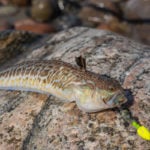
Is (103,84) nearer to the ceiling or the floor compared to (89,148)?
nearer to the ceiling

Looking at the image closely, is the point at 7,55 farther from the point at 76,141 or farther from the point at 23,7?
the point at 23,7

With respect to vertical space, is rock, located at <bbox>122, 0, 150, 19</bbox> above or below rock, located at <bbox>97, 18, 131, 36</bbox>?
above

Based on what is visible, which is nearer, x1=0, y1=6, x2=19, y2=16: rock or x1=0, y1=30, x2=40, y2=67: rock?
x1=0, y1=30, x2=40, y2=67: rock

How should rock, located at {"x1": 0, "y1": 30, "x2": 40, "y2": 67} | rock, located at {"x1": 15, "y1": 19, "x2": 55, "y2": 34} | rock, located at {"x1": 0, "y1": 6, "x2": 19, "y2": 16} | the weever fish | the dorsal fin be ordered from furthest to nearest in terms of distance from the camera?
rock, located at {"x1": 0, "y1": 6, "x2": 19, "y2": 16}
rock, located at {"x1": 15, "y1": 19, "x2": 55, "y2": 34}
rock, located at {"x1": 0, "y1": 30, "x2": 40, "y2": 67}
the dorsal fin
the weever fish

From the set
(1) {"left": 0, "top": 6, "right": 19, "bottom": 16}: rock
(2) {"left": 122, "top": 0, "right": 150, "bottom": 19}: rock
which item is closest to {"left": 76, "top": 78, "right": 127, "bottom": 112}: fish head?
(2) {"left": 122, "top": 0, "right": 150, "bottom": 19}: rock

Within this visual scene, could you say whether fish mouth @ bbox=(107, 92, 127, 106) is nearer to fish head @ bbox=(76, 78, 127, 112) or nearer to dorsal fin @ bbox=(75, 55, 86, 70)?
fish head @ bbox=(76, 78, 127, 112)

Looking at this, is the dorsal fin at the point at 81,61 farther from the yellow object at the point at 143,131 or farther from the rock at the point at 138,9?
the rock at the point at 138,9

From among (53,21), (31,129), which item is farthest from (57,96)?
(53,21)
